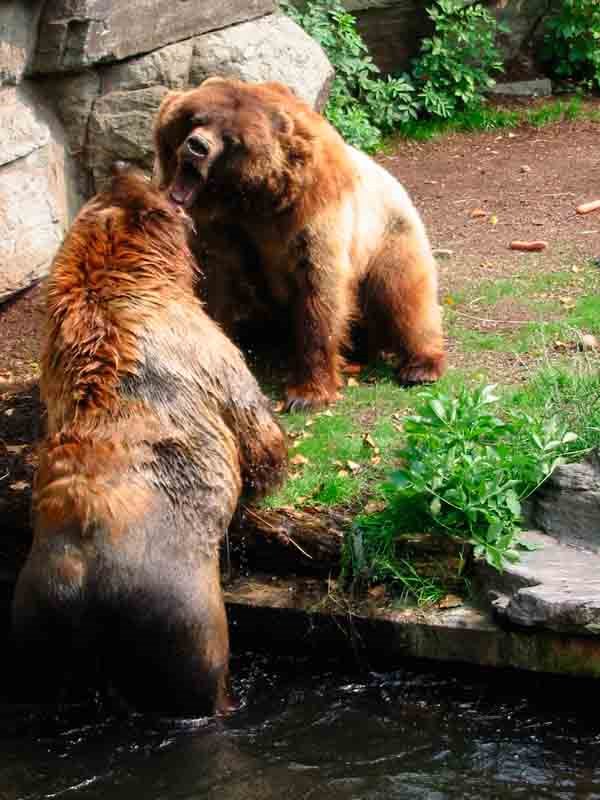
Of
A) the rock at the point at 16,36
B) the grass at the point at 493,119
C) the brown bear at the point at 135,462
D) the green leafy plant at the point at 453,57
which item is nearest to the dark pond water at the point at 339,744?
the brown bear at the point at 135,462

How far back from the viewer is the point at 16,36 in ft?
27.5

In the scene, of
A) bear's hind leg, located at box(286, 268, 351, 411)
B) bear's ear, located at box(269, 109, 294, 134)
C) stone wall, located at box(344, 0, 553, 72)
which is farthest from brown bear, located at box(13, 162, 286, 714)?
stone wall, located at box(344, 0, 553, 72)

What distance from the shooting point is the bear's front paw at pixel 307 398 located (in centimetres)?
715

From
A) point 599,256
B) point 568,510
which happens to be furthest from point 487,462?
point 599,256

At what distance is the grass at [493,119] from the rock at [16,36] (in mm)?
4883

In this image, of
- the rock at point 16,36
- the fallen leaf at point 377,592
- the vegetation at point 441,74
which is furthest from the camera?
the vegetation at point 441,74

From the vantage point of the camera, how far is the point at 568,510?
5734 millimetres

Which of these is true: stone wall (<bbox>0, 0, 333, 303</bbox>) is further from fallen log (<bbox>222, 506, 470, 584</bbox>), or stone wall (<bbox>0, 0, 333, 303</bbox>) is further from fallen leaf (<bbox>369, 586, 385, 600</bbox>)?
fallen leaf (<bbox>369, 586, 385, 600</bbox>)

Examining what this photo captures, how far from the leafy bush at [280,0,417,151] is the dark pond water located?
7.34 metres

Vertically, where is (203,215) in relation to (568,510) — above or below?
above

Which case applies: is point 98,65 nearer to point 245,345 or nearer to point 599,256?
point 245,345

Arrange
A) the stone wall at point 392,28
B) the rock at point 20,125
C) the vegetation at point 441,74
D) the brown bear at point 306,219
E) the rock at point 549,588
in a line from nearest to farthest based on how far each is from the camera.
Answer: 1. the rock at point 549,588
2. the brown bear at point 306,219
3. the rock at point 20,125
4. the vegetation at point 441,74
5. the stone wall at point 392,28

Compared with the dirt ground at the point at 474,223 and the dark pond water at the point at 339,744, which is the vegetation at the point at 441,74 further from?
the dark pond water at the point at 339,744

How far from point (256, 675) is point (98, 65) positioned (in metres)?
4.98
